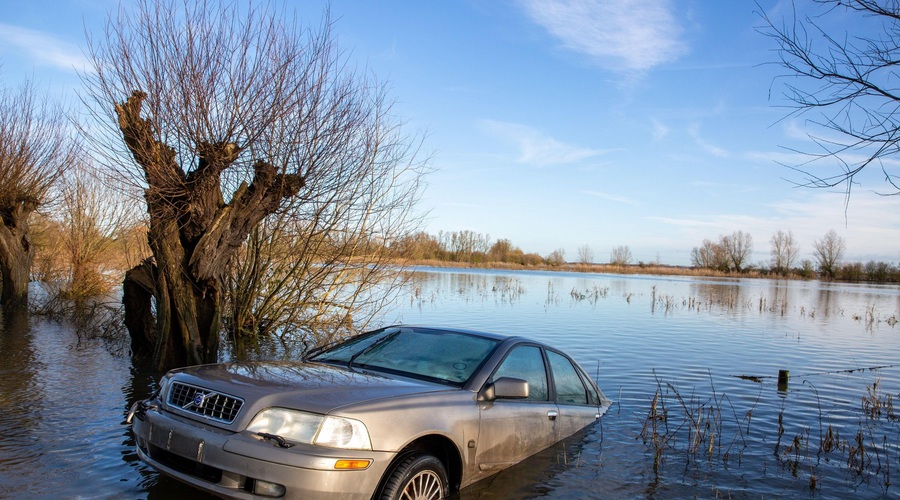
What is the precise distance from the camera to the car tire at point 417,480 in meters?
3.75

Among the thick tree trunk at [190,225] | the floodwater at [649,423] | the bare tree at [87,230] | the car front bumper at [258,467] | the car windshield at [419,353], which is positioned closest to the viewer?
the car front bumper at [258,467]

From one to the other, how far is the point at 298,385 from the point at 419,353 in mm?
1381

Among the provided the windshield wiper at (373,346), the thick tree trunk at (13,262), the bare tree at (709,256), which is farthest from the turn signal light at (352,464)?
the bare tree at (709,256)

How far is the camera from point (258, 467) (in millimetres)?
3486

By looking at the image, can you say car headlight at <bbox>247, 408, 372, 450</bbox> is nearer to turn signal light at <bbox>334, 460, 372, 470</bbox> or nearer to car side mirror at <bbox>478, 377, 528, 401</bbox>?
turn signal light at <bbox>334, 460, 372, 470</bbox>

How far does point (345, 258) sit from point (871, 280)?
8848 cm

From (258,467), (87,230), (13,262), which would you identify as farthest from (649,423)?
(87,230)

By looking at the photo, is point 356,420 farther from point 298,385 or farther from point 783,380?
point 783,380

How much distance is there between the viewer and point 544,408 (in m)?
5.56

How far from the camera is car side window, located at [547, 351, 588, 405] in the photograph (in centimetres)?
598

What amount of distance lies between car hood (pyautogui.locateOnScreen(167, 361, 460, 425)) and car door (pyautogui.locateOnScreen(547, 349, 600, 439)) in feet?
5.84

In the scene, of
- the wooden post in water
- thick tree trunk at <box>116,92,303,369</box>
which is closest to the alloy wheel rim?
thick tree trunk at <box>116,92,303,369</box>

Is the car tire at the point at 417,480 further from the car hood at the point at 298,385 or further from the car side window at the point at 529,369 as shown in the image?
the car side window at the point at 529,369

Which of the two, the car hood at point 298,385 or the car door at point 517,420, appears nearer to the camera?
the car hood at point 298,385
